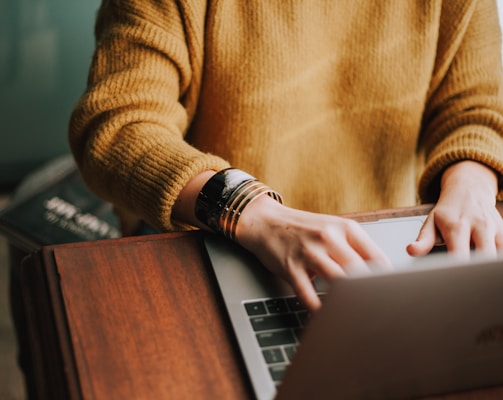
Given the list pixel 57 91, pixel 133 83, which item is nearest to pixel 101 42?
pixel 133 83

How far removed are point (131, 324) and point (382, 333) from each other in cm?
22

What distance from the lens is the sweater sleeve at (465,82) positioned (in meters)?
0.85

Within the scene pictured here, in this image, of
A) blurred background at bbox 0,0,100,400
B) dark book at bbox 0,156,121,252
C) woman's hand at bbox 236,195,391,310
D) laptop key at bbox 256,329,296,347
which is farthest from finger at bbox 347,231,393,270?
blurred background at bbox 0,0,100,400

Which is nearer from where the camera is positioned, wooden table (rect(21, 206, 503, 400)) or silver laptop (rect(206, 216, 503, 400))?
silver laptop (rect(206, 216, 503, 400))

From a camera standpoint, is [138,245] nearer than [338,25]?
Yes

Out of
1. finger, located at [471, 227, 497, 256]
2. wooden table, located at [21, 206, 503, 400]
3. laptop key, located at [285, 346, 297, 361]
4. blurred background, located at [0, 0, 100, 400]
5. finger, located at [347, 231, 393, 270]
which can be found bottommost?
blurred background, located at [0, 0, 100, 400]

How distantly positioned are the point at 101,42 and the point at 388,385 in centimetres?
57

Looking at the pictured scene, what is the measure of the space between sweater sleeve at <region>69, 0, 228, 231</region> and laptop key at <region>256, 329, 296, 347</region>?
8.2 inches

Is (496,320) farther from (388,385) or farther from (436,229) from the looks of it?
(436,229)

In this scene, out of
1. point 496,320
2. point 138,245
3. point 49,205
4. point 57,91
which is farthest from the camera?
point 57,91

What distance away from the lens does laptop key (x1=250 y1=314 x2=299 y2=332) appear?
53 cm

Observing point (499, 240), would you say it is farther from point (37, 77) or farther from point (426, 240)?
point (37, 77)

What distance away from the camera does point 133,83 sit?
2.49 feet

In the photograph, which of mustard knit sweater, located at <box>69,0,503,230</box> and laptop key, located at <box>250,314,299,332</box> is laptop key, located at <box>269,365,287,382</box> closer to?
laptop key, located at <box>250,314,299,332</box>
